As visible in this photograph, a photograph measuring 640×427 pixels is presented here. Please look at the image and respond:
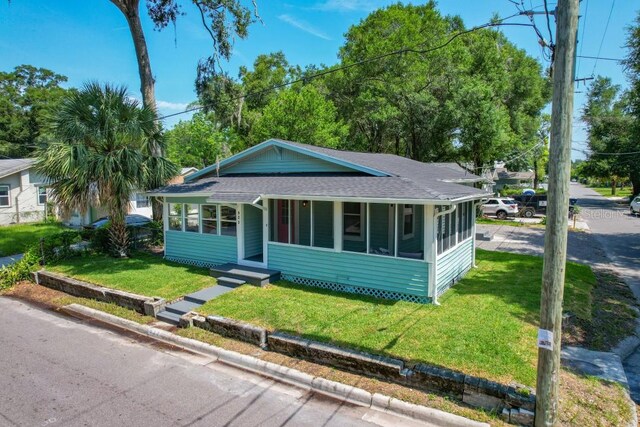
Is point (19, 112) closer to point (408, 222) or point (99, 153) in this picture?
point (99, 153)

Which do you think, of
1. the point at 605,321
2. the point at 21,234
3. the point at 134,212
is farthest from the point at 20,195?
the point at 605,321

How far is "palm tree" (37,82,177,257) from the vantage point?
40.7 feet

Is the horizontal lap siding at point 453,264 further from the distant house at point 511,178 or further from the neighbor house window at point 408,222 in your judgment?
the distant house at point 511,178

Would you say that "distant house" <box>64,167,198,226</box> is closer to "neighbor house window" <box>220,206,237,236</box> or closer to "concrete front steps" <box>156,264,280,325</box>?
"neighbor house window" <box>220,206,237,236</box>

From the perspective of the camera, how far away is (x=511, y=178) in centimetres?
5997

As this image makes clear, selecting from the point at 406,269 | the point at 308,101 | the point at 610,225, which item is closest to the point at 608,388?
the point at 406,269

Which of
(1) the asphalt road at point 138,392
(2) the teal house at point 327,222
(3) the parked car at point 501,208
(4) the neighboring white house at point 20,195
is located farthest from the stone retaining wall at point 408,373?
(3) the parked car at point 501,208

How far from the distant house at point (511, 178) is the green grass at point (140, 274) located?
4992cm

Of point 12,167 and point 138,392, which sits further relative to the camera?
point 12,167

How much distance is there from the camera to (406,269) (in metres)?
9.33

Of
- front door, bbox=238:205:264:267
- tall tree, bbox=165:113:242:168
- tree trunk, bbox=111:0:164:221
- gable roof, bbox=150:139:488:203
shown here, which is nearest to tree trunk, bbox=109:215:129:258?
gable roof, bbox=150:139:488:203

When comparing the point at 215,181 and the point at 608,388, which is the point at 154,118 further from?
the point at 608,388

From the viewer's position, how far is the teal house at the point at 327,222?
941 centimetres

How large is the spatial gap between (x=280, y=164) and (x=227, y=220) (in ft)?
9.26
